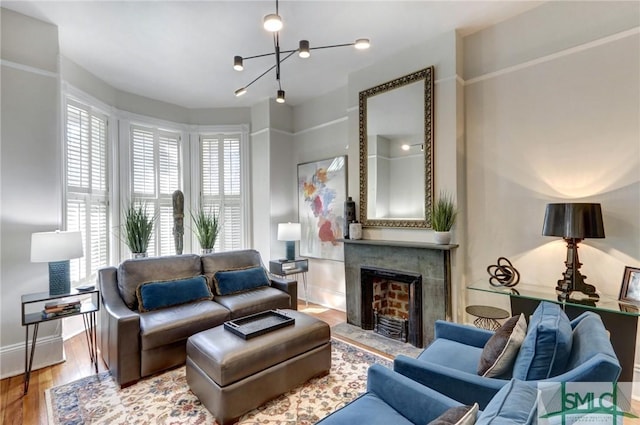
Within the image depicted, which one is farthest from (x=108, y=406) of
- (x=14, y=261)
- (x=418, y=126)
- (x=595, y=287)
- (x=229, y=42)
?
(x=595, y=287)

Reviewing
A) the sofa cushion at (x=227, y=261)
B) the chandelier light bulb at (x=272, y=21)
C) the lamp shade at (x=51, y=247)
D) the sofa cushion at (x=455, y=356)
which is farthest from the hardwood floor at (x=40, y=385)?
the chandelier light bulb at (x=272, y=21)

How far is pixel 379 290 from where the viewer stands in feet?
12.5

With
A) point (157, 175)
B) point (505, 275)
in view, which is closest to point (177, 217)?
point (157, 175)

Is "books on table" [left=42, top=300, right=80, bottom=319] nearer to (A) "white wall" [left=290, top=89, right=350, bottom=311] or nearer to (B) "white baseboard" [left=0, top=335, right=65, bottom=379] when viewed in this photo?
(B) "white baseboard" [left=0, top=335, right=65, bottom=379]

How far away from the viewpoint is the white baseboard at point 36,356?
2635 millimetres

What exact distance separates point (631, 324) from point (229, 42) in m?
4.28

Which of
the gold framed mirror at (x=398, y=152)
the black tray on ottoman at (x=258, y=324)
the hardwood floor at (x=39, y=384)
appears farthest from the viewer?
the gold framed mirror at (x=398, y=152)

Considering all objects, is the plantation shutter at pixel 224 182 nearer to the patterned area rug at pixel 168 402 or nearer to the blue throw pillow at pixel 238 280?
the blue throw pillow at pixel 238 280

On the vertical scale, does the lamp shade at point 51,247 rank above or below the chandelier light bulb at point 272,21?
below

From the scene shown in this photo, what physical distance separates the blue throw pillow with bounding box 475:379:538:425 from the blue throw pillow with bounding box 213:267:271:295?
2.92 meters

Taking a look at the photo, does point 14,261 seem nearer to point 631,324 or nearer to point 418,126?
point 418,126

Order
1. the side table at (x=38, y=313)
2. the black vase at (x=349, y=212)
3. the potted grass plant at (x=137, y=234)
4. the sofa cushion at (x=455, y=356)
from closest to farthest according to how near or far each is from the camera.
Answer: the sofa cushion at (x=455, y=356) → the side table at (x=38, y=313) → the potted grass plant at (x=137, y=234) → the black vase at (x=349, y=212)

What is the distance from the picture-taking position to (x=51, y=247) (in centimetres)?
256

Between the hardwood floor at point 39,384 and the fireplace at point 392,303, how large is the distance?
2.76 metres
